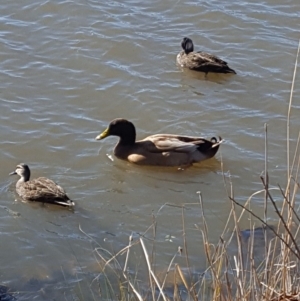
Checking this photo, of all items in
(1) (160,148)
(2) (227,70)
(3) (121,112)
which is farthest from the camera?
(2) (227,70)

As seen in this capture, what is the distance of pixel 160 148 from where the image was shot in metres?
9.45

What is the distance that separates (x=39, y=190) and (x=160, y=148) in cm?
168

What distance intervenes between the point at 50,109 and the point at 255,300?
619 cm

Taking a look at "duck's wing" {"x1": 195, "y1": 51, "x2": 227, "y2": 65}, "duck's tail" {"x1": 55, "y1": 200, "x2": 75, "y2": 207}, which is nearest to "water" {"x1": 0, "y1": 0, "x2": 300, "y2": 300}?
"duck's tail" {"x1": 55, "y1": 200, "x2": 75, "y2": 207}

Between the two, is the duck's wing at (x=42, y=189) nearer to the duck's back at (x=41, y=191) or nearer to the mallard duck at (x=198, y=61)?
the duck's back at (x=41, y=191)

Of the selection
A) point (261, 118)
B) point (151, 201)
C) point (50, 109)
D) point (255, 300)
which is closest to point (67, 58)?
point (50, 109)

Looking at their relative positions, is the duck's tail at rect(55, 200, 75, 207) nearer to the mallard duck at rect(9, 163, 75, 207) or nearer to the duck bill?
the mallard duck at rect(9, 163, 75, 207)

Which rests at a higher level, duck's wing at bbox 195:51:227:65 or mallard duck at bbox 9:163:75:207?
duck's wing at bbox 195:51:227:65

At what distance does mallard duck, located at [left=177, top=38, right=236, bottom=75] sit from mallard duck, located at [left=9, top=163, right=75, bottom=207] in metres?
3.48

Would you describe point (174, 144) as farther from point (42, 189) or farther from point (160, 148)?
point (42, 189)

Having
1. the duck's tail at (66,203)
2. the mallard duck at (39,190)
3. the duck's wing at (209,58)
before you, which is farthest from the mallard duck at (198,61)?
the duck's tail at (66,203)

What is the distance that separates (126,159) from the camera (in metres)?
9.53

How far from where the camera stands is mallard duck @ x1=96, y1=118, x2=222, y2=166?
9.47m

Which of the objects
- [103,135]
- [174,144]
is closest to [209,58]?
[174,144]
